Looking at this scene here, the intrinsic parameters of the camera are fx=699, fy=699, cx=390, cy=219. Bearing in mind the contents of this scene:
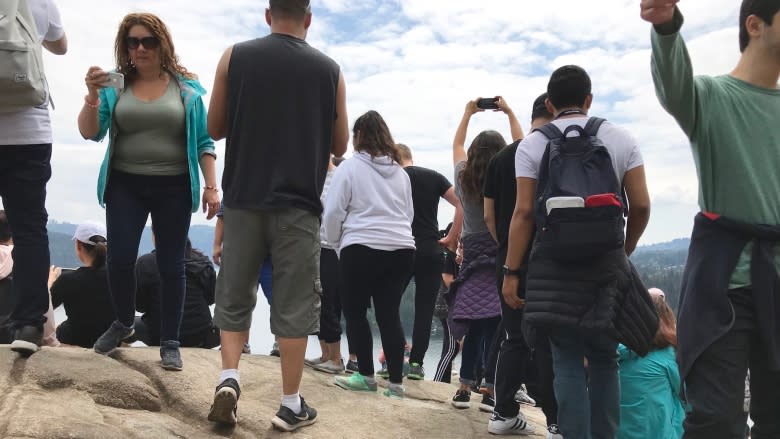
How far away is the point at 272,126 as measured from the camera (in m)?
3.71

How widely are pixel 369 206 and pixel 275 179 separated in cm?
163

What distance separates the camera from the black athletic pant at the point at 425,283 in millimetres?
6062

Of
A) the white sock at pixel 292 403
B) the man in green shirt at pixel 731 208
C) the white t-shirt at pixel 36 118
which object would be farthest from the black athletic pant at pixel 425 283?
the man in green shirt at pixel 731 208

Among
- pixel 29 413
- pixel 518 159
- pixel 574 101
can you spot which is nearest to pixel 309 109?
pixel 518 159

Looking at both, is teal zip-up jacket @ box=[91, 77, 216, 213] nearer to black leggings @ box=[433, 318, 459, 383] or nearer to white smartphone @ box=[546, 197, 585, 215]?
white smartphone @ box=[546, 197, 585, 215]

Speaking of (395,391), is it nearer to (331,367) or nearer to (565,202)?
(331,367)

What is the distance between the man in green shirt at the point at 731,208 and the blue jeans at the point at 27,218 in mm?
3263

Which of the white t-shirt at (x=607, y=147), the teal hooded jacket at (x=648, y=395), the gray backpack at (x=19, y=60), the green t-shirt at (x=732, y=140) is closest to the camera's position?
the green t-shirt at (x=732, y=140)

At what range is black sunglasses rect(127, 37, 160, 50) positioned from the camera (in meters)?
4.25

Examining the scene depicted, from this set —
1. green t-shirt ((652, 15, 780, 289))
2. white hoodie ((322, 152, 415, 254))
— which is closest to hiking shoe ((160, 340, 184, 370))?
white hoodie ((322, 152, 415, 254))

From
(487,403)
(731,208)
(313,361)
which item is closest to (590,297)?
(731,208)

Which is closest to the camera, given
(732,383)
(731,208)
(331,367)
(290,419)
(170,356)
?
(732,383)

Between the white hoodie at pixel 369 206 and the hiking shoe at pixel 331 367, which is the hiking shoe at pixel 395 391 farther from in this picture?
the white hoodie at pixel 369 206

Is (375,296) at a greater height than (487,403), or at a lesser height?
greater
